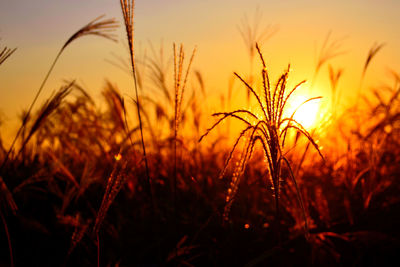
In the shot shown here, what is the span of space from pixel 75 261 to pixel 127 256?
0.25 meters

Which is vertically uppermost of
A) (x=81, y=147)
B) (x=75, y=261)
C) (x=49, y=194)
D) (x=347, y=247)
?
(x=81, y=147)

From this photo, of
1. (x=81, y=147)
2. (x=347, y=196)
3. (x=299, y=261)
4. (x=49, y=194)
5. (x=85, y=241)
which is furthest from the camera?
(x=81, y=147)

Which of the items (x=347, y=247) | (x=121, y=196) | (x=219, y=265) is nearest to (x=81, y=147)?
(x=121, y=196)

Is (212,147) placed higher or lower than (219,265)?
higher

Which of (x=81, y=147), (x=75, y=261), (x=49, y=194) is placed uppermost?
(x=81, y=147)

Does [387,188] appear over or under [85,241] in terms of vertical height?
over

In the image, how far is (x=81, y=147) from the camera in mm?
3928

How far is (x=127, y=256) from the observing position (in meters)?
2.20

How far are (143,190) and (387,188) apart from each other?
1.58m

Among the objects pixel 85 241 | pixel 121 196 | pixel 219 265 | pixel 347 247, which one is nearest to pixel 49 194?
pixel 121 196

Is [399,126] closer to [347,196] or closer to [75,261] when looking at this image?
[347,196]

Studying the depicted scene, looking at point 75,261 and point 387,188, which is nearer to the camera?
point 75,261

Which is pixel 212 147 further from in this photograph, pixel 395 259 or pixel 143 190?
pixel 395 259

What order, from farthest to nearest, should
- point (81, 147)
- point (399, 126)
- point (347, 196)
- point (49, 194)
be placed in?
point (81, 147) → point (399, 126) → point (49, 194) → point (347, 196)
